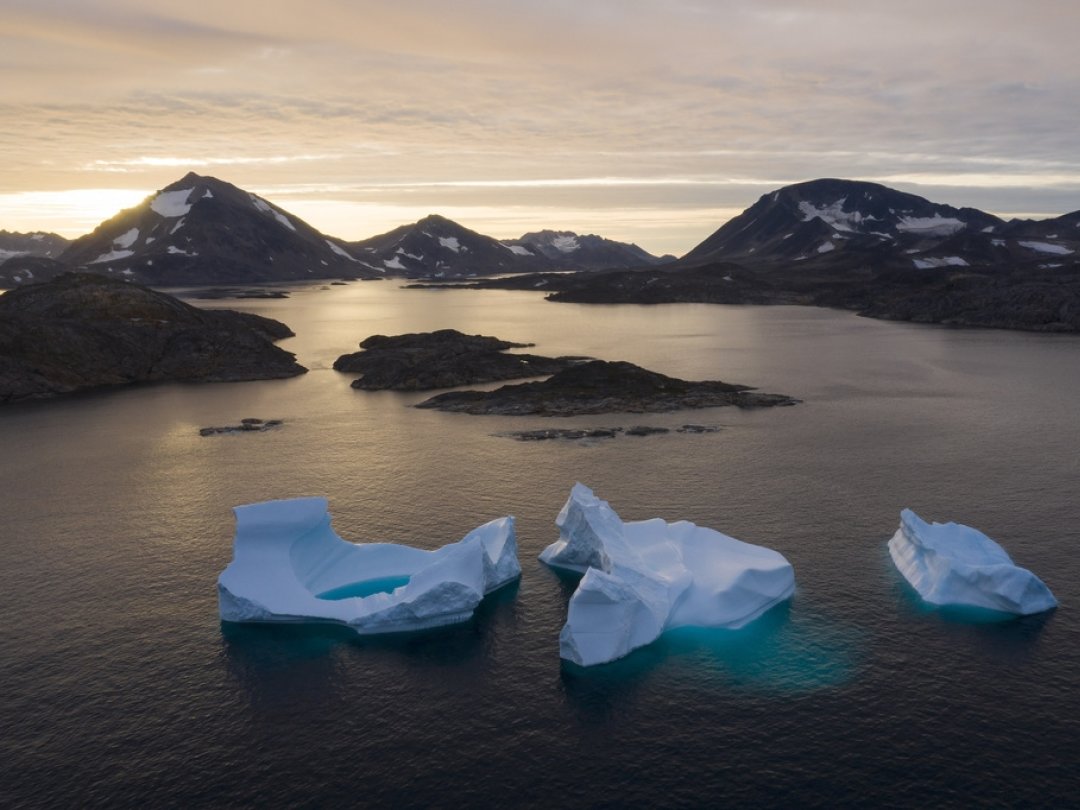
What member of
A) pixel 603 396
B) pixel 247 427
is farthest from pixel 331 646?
pixel 603 396

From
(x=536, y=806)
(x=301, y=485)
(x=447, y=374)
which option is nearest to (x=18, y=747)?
(x=536, y=806)

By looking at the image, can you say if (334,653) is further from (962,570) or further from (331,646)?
(962,570)

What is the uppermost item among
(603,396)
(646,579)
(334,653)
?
(603,396)

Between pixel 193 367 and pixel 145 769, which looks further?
pixel 193 367

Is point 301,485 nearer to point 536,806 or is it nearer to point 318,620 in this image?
point 318,620

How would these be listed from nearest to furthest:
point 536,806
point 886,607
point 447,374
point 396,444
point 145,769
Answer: point 536,806 → point 145,769 → point 886,607 → point 396,444 → point 447,374

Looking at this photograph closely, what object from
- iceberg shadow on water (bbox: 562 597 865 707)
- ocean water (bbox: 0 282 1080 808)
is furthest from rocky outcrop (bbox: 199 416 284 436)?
iceberg shadow on water (bbox: 562 597 865 707)

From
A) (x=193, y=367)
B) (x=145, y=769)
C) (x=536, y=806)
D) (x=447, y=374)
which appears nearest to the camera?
(x=536, y=806)
